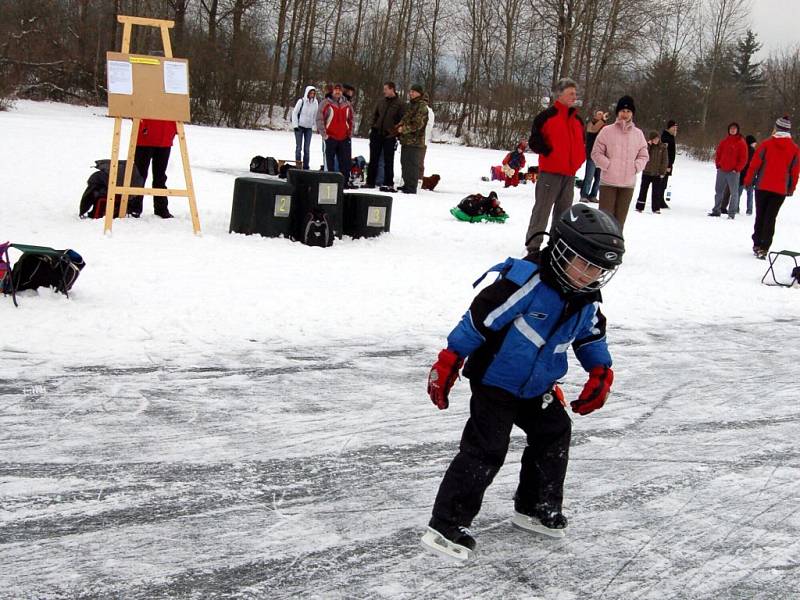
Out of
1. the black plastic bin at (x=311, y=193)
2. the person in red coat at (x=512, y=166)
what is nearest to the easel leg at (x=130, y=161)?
the black plastic bin at (x=311, y=193)

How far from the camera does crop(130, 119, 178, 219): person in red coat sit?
32.9ft

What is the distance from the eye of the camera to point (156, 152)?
10.2 meters

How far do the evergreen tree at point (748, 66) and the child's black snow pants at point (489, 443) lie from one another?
6906 centimetres

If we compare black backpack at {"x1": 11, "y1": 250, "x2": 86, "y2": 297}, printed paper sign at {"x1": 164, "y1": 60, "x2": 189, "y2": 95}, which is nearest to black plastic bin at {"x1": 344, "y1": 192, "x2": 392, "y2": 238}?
printed paper sign at {"x1": 164, "y1": 60, "x2": 189, "y2": 95}

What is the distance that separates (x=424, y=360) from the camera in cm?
617

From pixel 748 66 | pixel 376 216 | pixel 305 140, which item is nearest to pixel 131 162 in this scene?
pixel 376 216

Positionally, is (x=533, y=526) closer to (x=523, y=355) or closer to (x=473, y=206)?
(x=523, y=355)

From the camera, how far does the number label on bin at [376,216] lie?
1070 centimetres

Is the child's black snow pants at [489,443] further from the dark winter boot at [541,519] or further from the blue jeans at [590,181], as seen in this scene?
the blue jeans at [590,181]

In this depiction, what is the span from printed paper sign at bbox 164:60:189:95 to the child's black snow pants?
6.85m

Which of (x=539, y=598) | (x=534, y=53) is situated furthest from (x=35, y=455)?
(x=534, y=53)

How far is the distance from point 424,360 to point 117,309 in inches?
89.2

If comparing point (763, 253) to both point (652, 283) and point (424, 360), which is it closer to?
point (652, 283)

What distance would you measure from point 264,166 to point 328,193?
692 centimetres
